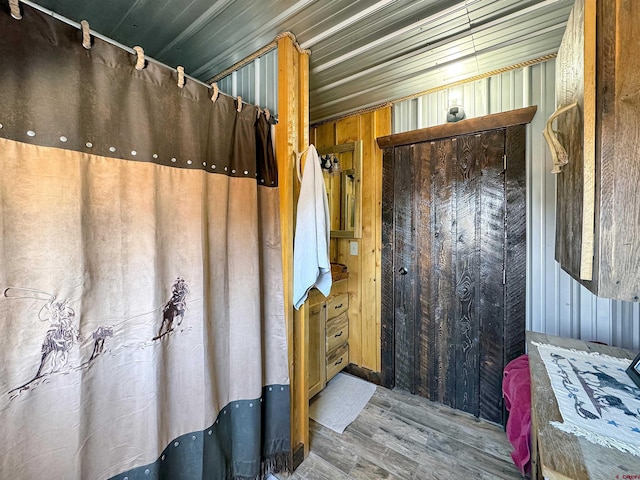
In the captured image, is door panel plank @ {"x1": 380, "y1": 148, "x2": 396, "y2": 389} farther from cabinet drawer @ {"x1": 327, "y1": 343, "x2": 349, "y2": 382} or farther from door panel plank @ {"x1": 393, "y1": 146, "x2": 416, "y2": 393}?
cabinet drawer @ {"x1": 327, "y1": 343, "x2": 349, "y2": 382}

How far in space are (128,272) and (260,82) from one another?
1.26 meters

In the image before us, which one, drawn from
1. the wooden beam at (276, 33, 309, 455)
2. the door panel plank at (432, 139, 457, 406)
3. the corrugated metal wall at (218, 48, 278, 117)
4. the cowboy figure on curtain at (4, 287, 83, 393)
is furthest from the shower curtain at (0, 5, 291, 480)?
the door panel plank at (432, 139, 457, 406)

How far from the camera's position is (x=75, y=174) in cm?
82

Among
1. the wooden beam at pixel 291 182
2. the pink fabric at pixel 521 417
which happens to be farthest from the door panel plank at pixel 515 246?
the wooden beam at pixel 291 182

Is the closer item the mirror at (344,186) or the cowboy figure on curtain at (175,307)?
the cowboy figure on curtain at (175,307)

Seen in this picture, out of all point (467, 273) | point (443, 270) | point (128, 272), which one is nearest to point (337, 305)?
point (443, 270)

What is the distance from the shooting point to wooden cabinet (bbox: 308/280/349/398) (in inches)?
77.5

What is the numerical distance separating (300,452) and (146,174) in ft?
5.52

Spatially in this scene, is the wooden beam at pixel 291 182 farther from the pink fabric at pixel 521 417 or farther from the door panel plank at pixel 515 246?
the door panel plank at pixel 515 246

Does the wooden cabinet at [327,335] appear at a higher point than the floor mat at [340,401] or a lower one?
higher

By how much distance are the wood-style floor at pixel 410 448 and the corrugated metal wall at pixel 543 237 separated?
2.74 feet

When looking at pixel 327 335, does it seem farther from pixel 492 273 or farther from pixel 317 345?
pixel 492 273

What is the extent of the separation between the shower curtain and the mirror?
3.90 ft

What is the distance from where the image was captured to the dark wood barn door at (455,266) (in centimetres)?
175
